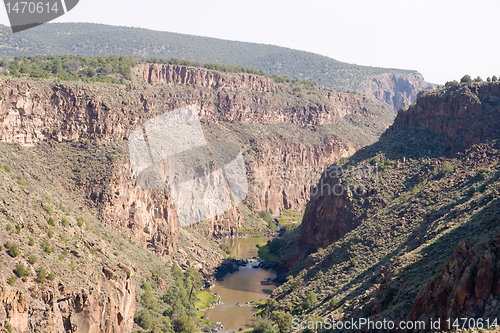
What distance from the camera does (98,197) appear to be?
73.4 metres

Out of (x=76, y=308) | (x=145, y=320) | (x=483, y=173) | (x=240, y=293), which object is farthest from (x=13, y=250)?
(x=483, y=173)

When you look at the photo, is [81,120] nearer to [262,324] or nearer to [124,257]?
[124,257]

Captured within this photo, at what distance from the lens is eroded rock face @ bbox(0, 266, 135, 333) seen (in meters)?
39.3

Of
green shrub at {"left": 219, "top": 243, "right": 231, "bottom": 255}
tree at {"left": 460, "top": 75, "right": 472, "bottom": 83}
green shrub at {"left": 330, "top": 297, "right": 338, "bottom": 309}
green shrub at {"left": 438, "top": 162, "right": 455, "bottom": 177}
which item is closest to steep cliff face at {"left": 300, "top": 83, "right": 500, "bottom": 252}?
tree at {"left": 460, "top": 75, "right": 472, "bottom": 83}

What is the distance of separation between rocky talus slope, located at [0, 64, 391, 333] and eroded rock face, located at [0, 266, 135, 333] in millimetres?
93

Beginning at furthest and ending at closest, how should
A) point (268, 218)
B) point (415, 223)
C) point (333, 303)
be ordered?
point (268, 218)
point (415, 223)
point (333, 303)

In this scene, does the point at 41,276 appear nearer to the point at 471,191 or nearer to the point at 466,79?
the point at 471,191

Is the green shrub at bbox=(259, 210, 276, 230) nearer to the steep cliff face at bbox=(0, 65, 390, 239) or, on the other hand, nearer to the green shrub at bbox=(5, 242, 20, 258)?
the steep cliff face at bbox=(0, 65, 390, 239)

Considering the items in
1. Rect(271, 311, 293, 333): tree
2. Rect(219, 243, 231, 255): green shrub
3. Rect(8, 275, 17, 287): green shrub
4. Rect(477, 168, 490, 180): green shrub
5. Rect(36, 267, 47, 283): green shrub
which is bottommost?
Rect(219, 243, 231, 255): green shrub

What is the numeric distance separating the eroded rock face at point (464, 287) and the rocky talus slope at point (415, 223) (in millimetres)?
60

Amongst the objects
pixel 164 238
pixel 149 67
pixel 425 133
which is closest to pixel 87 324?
pixel 164 238

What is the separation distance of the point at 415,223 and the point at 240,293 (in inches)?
1142

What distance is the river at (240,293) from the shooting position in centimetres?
6688

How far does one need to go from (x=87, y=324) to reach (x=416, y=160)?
180 ft
